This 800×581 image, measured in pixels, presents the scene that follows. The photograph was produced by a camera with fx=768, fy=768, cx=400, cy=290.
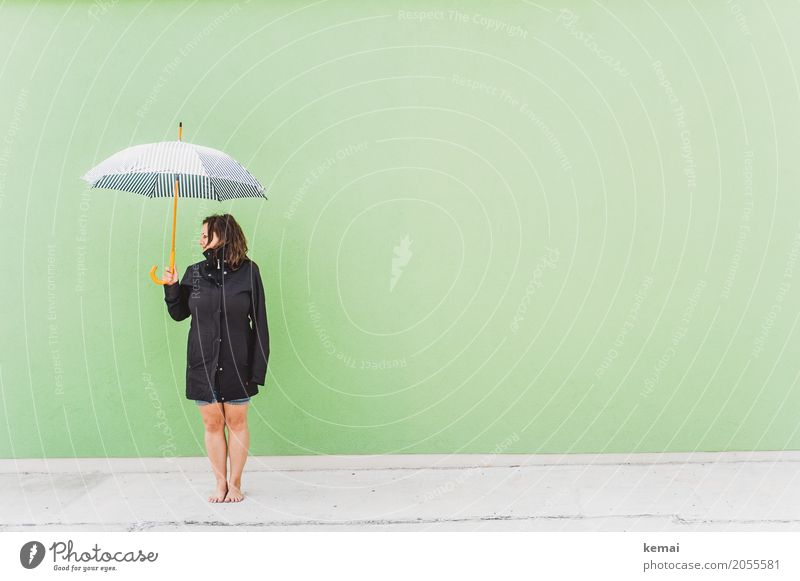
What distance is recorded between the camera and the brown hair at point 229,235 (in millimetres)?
4086

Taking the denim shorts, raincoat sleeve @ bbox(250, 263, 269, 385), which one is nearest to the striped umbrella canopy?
raincoat sleeve @ bbox(250, 263, 269, 385)

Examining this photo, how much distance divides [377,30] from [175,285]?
204 cm

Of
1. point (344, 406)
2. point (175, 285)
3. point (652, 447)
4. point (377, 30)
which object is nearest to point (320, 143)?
point (377, 30)

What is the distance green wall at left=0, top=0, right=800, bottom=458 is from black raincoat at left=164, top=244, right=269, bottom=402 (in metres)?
0.70

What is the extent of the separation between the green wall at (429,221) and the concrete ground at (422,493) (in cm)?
11

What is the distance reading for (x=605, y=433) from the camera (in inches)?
191

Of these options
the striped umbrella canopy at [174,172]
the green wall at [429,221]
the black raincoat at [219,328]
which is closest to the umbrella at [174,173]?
the striped umbrella canopy at [174,172]

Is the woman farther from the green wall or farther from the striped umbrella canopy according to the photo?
the green wall

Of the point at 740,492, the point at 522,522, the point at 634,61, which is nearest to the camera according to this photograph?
the point at 522,522

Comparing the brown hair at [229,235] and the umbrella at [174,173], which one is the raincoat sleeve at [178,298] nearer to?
the umbrella at [174,173]

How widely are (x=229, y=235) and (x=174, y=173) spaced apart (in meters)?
0.47

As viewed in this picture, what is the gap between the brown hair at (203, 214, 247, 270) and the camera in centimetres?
409

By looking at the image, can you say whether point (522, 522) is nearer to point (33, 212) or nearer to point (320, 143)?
point (320, 143)

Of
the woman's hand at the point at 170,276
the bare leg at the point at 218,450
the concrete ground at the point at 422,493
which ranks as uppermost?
the woman's hand at the point at 170,276
